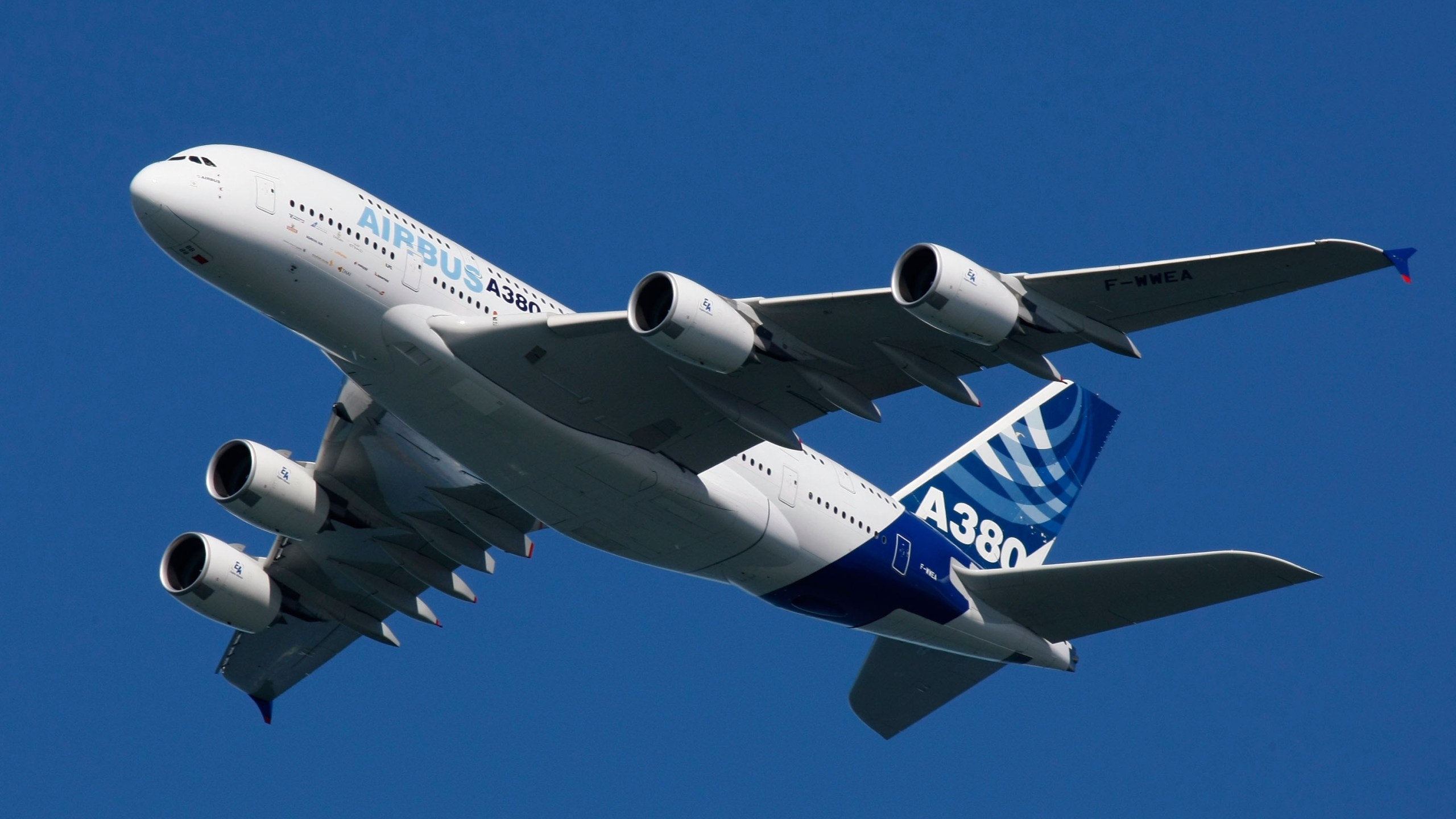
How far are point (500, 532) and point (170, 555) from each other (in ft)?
23.3

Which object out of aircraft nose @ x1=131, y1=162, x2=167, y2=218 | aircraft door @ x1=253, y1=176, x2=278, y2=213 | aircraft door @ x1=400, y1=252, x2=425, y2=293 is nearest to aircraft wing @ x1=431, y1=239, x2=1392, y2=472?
aircraft door @ x1=400, y1=252, x2=425, y2=293

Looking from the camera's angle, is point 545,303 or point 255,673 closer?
point 545,303

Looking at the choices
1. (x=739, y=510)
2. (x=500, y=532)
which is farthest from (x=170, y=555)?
(x=739, y=510)

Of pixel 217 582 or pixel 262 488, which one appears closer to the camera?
pixel 262 488

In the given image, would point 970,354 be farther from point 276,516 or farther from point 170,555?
point 170,555

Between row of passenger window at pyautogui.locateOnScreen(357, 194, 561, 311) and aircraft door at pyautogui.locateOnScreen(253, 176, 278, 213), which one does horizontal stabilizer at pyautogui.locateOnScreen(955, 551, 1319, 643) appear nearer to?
row of passenger window at pyautogui.locateOnScreen(357, 194, 561, 311)

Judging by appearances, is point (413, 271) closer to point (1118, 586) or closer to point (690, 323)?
point (690, 323)

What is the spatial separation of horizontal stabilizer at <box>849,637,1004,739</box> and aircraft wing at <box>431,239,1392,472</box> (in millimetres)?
7788

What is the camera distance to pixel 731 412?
1112 inches

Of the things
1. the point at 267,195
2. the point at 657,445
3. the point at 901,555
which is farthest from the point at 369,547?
the point at 901,555

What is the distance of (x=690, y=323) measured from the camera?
2550 centimetres

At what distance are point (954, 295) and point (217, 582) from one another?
17.7 meters

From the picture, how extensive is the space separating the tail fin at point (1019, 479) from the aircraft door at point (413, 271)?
40.3 ft

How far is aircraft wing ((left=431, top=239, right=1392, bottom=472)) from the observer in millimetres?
24594
